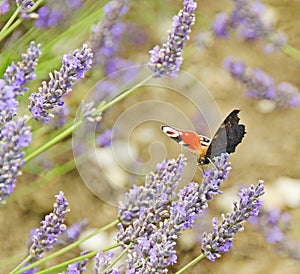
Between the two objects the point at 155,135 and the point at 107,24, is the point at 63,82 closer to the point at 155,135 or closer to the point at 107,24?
the point at 107,24

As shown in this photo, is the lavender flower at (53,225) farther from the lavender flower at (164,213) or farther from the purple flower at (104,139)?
the purple flower at (104,139)

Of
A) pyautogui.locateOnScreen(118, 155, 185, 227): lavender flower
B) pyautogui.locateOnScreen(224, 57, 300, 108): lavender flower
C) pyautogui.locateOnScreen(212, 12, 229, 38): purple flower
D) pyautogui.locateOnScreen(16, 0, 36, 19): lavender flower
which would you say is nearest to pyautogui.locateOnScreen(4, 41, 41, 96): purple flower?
pyautogui.locateOnScreen(16, 0, 36, 19): lavender flower

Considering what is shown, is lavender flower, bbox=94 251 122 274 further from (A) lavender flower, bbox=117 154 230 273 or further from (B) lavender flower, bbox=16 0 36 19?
(B) lavender flower, bbox=16 0 36 19

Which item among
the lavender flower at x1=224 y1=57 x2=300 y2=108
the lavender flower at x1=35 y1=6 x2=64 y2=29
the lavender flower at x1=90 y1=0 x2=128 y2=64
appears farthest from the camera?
the lavender flower at x1=224 y1=57 x2=300 y2=108

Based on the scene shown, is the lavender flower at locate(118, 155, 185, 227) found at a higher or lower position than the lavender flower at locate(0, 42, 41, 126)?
lower

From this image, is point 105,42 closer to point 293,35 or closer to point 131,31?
point 131,31

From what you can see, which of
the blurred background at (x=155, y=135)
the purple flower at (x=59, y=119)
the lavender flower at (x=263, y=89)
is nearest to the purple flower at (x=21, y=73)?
the blurred background at (x=155, y=135)

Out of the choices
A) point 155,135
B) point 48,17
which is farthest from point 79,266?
point 155,135
